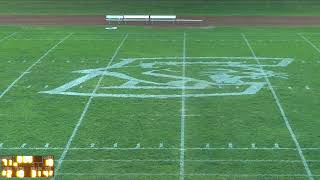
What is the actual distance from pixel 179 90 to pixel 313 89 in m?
3.77

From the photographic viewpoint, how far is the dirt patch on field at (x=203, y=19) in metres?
33.9

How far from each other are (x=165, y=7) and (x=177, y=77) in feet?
73.7

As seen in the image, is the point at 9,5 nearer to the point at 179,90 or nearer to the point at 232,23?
the point at 232,23

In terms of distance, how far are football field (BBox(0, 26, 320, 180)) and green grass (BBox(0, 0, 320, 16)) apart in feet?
37.6

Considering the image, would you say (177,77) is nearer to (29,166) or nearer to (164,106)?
(164,106)

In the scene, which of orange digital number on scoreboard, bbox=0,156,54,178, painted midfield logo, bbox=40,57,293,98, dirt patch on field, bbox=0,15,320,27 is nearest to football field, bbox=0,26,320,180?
painted midfield logo, bbox=40,57,293,98

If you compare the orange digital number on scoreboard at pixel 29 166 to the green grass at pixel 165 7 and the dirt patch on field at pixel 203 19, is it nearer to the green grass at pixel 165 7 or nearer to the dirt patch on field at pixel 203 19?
the dirt patch on field at pixel 203 19

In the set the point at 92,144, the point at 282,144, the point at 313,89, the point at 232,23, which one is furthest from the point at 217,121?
the point at 232,23

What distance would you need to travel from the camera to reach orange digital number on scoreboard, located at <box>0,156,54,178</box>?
25.1 feet

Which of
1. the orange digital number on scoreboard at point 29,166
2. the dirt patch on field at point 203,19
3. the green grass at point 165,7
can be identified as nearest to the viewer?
the orange digital number on scoreboard at point 29,166

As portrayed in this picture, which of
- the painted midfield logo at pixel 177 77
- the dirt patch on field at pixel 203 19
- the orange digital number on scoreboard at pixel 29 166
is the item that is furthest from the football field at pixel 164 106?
the dirt patch on field at pixel 203 19

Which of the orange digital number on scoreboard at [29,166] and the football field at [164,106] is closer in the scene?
the orange digital number on scoreboard at [29,166]

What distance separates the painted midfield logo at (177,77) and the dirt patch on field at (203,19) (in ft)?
34.2

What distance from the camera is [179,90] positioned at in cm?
1870
